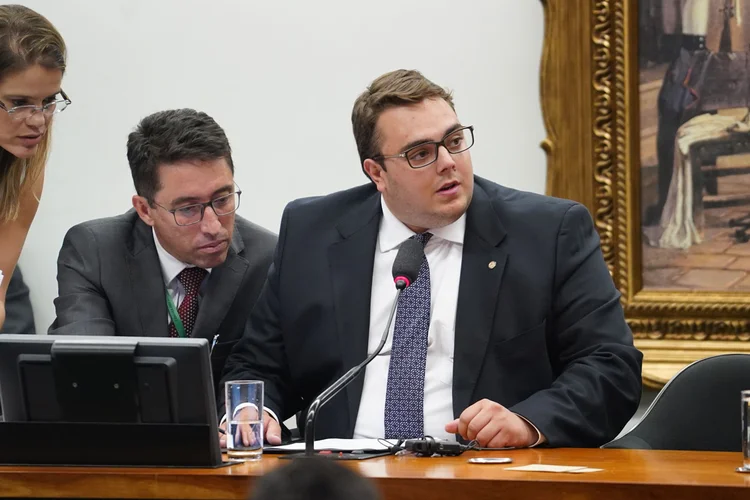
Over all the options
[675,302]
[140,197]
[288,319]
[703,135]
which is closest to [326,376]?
[288,319]

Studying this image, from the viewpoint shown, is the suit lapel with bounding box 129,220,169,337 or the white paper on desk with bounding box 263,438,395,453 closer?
the white paper on desk with bounding box 263,438,395,453

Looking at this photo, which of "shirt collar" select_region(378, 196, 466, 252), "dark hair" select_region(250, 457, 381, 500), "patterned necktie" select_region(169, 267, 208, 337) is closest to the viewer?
"dark hair" select_region(250, 457, 381, 500)

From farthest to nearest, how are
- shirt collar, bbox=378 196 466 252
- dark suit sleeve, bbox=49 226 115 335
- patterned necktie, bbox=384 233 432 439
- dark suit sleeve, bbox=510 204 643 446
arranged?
dark suit sleeve, bbox=49 226 115 335 < shirt collar, bbox=378 196 466 252 < patterned necktie, bbox=384 233 432 439 < dark suit sleeve, bbox=510 204 643 446

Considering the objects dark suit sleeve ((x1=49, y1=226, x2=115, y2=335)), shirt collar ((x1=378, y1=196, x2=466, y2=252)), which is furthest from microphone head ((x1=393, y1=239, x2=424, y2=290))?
dark suit sleeve ((x1=49, y1=226, x2=115, y2=335))

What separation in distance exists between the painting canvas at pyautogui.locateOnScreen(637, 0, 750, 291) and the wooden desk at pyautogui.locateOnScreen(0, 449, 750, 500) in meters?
1.37

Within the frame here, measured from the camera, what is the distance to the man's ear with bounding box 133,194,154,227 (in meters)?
3.42

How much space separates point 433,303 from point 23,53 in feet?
4.42

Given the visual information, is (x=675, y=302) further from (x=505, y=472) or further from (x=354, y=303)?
(x=505, y=472)

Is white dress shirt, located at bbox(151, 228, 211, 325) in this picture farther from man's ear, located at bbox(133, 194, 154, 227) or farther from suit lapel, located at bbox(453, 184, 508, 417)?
suit lapel, located at bbox(453, 184, 508, 417)

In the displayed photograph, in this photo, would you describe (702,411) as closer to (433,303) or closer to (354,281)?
(433,303)

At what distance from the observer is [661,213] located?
3.67 m

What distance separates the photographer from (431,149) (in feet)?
9.88

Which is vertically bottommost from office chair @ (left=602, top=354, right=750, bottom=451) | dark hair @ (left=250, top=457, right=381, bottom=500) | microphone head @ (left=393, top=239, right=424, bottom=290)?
office chair @ (left=602, top=354, right=750, bottom=451)

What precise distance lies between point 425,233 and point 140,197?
0.95 m
